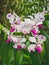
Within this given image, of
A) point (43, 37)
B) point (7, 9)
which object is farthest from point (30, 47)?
point (7, 9)

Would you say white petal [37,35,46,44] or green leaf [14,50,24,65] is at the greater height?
white petal [37,35,46,44]

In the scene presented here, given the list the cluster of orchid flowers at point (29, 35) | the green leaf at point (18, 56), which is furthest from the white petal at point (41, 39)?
the green leaf at point (18, 56)

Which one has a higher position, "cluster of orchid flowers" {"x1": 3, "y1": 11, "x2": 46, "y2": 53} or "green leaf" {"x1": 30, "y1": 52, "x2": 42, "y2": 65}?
"cluster of orchid flowers" {"x1": 3, "y1": 11, "x2": 46, "y2": 53}

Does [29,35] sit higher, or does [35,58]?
[29,35]

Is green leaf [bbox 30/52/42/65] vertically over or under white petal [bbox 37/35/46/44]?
under

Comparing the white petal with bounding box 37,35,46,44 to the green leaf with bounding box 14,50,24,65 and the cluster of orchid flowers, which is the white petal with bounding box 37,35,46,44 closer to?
the cluster of orchid flowers

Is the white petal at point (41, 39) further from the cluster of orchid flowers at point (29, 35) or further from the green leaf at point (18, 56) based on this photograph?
the green leaf at point (18, 56)

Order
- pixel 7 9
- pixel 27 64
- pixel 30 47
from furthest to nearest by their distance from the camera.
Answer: pixel 7 9 < pixel 27 64 < pixel 30 47

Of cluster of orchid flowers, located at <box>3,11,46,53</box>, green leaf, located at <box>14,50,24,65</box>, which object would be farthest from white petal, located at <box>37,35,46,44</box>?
green leaf, located at <box>14,50,24,65</box>

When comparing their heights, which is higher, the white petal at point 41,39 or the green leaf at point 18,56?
the white petal at point 41,39

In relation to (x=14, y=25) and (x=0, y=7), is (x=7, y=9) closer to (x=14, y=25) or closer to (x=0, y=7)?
(x=0, y=7)

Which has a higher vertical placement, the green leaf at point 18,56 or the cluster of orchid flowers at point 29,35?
the cluster of orchid flowers at point 29,35
